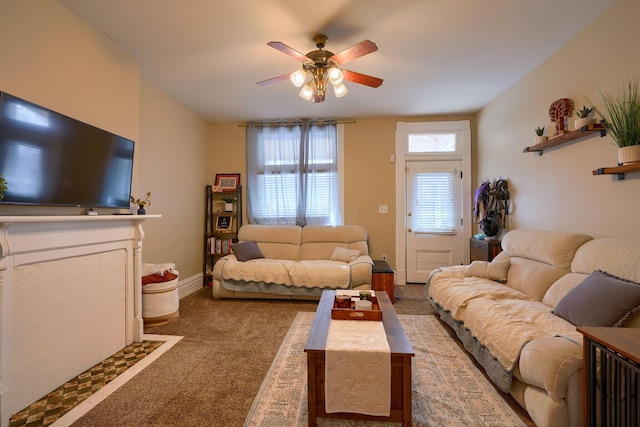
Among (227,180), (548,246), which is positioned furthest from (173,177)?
(548,246)

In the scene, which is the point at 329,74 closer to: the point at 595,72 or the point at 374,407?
the point at 595,72

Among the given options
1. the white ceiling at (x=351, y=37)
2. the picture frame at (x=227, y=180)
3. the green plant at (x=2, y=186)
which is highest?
the white ceiling at (x=351, y=37)

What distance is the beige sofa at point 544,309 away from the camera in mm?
1370

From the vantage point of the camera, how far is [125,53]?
8.54ft

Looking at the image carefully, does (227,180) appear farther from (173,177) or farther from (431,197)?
(431,197)

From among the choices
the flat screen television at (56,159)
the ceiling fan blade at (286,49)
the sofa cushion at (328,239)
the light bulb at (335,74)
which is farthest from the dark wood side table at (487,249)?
the flat screen television at (56,159)

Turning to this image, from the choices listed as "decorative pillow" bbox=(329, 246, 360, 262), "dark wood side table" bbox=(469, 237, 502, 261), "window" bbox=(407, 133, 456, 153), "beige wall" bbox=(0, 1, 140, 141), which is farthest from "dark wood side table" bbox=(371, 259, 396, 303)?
"beige wall" bbox=(0, 1, 140, 141)

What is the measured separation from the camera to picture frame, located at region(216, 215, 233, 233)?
458cm

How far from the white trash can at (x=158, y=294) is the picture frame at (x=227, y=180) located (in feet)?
6.46

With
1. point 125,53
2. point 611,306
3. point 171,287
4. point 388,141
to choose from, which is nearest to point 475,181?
point 388,141

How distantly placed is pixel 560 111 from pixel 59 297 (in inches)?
161

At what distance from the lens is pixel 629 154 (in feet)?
5.89

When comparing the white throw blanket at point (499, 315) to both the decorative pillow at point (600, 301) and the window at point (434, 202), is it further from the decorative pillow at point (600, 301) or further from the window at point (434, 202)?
the window at point (434, 202)

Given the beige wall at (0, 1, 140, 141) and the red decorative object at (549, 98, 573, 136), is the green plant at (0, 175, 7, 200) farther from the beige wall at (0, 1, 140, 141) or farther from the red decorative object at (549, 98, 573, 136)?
the red decorative object at (549, 98, 573, 136)
